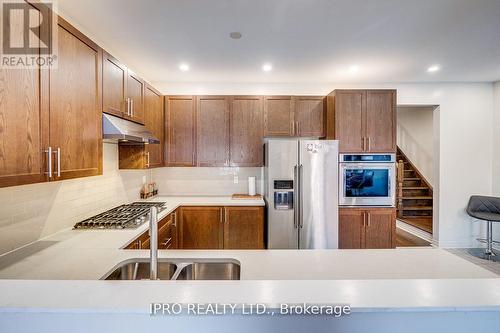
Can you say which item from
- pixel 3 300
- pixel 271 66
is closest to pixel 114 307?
pixel 3 300

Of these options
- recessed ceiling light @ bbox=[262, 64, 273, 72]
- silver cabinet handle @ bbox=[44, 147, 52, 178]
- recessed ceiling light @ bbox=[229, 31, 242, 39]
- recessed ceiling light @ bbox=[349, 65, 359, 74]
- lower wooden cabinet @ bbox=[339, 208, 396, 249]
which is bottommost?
lower wooden cabinet @ bbox=[339, 208, 396, 249]

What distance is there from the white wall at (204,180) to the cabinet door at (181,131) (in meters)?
0.35

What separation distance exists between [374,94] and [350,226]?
72.3 inches

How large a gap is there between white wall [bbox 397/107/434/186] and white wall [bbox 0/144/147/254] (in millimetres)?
5568

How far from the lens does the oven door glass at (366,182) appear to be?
323 cm

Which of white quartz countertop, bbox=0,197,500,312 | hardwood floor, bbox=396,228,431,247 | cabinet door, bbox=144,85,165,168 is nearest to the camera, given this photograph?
white quartz countertop, bbox=0,197,500,312

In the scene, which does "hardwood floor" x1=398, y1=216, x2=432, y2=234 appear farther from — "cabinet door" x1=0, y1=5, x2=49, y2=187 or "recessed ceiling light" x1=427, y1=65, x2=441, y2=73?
"cabinet door" x1=0, y1=5, x2=49, y2=187

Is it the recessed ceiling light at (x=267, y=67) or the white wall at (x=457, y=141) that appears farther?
the white wall at (x=457, y=141)

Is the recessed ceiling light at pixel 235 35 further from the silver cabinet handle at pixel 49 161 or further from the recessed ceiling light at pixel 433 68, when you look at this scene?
the recessed ceiling light at pixel 433 68

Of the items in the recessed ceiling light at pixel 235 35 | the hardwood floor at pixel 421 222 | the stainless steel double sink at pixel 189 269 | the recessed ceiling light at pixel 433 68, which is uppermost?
the recessed ceiling light at pixel 433 68

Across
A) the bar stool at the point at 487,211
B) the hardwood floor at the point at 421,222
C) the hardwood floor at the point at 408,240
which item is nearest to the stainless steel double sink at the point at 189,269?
the hardwood floor at the point at 408,240

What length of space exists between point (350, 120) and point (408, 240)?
2770 mm

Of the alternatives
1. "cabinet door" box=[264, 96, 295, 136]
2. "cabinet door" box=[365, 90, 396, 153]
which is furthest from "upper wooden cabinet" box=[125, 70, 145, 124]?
"cabinet door" box=[365, 90, 396, 153]

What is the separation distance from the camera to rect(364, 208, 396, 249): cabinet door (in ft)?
10.6
